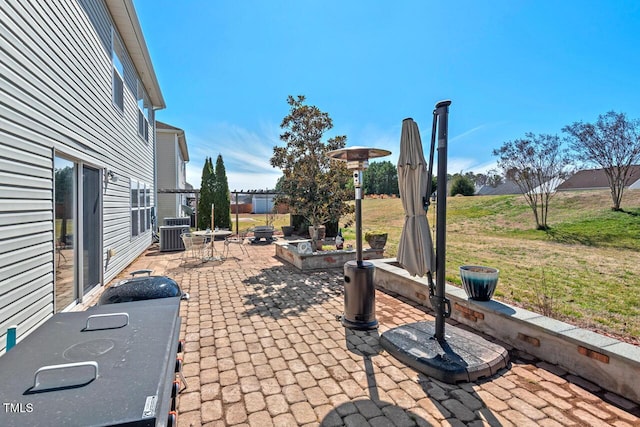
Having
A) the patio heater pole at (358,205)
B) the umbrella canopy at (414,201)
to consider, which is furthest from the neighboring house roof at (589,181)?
the umbrella canopy at (414,201)

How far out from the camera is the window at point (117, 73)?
22.7ft

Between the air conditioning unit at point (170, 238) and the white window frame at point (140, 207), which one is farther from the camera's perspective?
the air conditioning unit at point (170, 238)

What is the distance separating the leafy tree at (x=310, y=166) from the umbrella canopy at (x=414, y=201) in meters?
4.62

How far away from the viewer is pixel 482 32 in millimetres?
8617

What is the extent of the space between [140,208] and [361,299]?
840 centimetres

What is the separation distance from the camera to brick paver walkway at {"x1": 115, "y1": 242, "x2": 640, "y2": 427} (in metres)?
2.43

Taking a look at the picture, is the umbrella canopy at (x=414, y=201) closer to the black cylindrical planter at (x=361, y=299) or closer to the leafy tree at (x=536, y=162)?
the black cylindrical planter at (x=361, y=299)

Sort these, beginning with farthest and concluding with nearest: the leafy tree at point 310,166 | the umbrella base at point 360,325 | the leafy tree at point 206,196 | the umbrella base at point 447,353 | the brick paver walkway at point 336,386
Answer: the leafy tree at point 206,196
the leafy tree at point 310,166
the umbrella base at point 360,325
the umbrella base at point 447,353
the brick paver walkway at point 336,386

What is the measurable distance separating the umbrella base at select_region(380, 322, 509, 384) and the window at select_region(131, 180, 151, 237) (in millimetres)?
8003

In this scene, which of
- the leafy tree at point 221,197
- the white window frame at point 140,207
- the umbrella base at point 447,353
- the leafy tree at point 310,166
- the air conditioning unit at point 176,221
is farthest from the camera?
the leafy tree at point 221,197

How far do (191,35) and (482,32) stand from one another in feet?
28.1

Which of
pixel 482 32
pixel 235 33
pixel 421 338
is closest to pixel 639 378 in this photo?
pixel 421 338

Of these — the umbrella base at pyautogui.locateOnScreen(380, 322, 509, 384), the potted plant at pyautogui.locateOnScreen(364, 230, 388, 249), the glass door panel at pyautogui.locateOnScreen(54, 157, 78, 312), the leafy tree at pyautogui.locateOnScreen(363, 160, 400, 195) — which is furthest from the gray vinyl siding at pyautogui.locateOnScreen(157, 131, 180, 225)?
the leafy tree at pyautogui.locateOnScreen(363, 160, 400, 195)

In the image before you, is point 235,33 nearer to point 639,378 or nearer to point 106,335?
point 106,335
